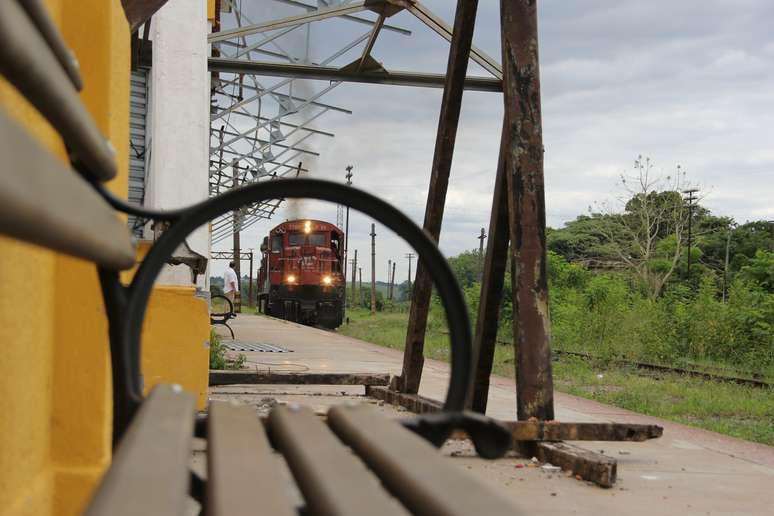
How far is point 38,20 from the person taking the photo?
1161mm

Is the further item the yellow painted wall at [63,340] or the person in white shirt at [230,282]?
the person in white shirt at [230,282]

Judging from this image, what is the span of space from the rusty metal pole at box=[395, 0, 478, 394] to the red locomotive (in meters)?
19.2

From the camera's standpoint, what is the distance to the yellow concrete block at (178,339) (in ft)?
16.2

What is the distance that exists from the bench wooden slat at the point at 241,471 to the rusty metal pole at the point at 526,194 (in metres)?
2.56

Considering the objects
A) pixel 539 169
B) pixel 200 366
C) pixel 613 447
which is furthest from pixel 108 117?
pixel 613 447

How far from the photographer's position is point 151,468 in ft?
2.89

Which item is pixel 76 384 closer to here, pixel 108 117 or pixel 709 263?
pixel 108 117

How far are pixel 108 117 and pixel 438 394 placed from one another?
5.08 meters

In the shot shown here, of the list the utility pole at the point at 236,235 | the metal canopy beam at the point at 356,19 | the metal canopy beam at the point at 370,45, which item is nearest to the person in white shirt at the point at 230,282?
the utility pole at the point at 236,235

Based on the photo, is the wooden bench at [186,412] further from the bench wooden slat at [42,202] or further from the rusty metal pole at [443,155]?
the rusty metal pole at [443,155]

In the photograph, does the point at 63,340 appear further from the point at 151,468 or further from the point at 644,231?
the point at 644,231

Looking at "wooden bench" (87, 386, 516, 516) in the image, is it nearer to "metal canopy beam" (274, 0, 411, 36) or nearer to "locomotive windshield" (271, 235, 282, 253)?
"metal canopy beam" (274, 0, 411, 36)

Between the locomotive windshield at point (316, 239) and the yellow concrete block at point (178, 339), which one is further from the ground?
the locomotive windshield at point (316, 239)

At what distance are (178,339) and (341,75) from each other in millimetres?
3994
